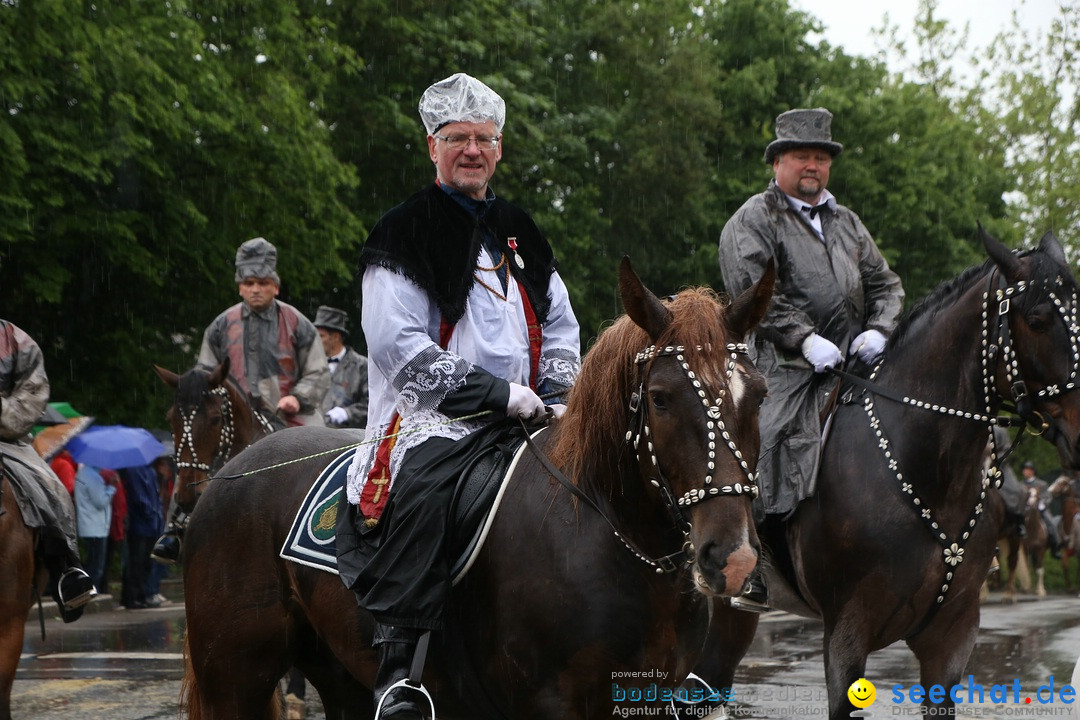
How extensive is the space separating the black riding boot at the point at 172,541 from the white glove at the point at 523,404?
5242 mm

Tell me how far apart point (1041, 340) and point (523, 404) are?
8.30 ft

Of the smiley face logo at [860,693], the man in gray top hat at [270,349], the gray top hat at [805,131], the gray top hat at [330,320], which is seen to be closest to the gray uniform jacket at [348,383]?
the gray top hat at [330,320]

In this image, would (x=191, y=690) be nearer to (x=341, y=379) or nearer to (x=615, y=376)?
(x=615, y=376)

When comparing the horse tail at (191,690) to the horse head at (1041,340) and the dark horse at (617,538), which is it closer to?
the dark horse at (617,538)

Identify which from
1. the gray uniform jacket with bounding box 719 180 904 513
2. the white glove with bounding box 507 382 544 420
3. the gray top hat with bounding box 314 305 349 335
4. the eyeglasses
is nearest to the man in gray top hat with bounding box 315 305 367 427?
the gray top hat with bounding box 314 305 349 335

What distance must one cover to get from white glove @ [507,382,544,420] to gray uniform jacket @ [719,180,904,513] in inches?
87.1

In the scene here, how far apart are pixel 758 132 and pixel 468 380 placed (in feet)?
103

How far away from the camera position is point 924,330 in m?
6.63

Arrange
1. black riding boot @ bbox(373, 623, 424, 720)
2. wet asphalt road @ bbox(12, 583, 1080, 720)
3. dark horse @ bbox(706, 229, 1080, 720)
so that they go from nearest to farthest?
black riding boot @ bbox(373, 623, 424, 720) → dark horse @ bbox(706, 229, 1080, 720) → wet asphalt road @ bbox(12, 583, 1080, 720)

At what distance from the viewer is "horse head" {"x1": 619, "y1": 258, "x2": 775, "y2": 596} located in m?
3.92

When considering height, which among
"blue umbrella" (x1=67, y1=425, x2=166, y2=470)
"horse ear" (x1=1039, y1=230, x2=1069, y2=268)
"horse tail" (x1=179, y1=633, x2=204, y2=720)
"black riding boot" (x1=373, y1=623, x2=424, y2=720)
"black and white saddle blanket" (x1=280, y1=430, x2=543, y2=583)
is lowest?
"blue umbrella" (x1=67, y1=425, x2=166, y2=470)

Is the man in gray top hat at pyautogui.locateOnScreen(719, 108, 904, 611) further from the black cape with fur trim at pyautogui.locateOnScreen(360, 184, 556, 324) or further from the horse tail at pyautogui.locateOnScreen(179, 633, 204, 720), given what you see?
the horse tail at pyautogui.locateOnScreen(179, 633, 204, 720)

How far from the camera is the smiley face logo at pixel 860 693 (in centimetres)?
614

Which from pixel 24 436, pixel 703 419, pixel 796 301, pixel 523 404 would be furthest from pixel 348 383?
pixel 703 419
